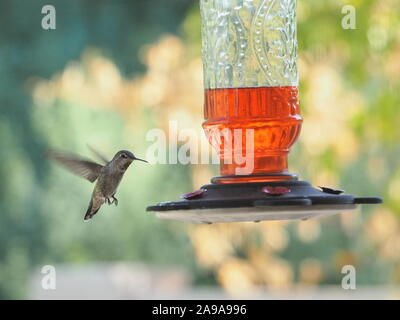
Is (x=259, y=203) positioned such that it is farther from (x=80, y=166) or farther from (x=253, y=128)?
(x=80, y=166)

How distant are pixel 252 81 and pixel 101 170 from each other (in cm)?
99

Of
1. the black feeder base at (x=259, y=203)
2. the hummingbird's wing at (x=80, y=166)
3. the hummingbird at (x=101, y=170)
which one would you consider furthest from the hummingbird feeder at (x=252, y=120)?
the hummingbird's wing at (x=80, y=166)

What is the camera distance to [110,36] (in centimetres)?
1169

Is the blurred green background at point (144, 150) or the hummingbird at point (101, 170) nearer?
the hummingbird at point (101, 170)

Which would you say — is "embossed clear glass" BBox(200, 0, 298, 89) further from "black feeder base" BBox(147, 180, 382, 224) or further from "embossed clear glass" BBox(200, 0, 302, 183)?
"black feeder base" BBox(147, 180, 382, 224)

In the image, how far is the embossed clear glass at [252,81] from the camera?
3832 millimetres

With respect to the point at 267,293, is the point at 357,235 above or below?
above

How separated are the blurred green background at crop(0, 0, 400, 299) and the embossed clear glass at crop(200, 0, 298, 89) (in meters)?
3.18

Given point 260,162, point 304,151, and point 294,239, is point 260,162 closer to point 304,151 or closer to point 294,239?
point 304,151

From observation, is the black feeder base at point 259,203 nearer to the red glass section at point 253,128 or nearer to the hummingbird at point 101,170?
the red glass section at point 253,128

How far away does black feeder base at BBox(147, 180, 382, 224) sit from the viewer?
328 centimetres

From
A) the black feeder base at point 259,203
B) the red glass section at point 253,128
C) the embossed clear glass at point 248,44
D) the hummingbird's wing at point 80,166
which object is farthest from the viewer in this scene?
the hummingbird's wing at point 80,166

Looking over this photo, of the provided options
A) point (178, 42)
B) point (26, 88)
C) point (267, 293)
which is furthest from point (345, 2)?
point (26, 88)

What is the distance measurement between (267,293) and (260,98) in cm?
633
